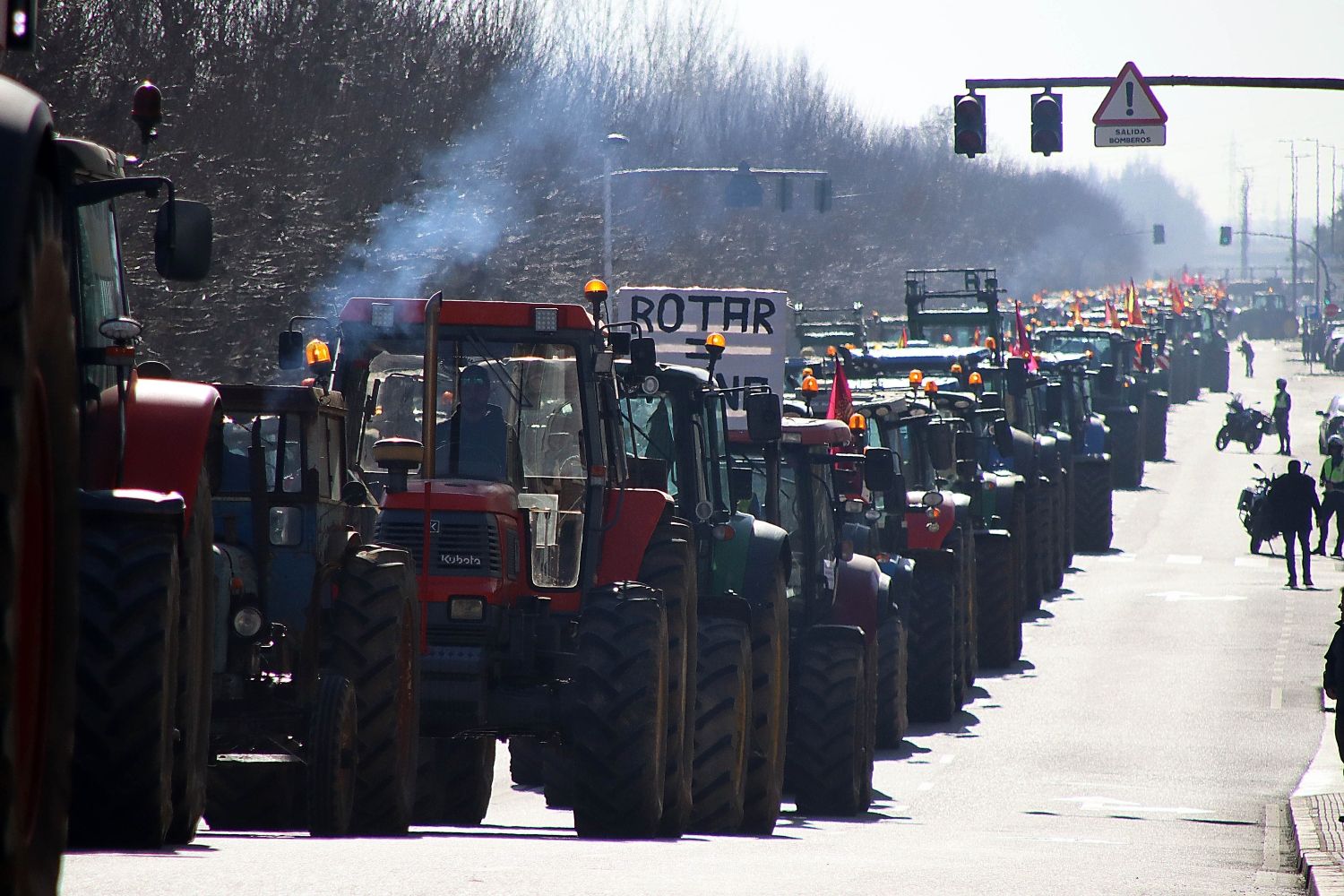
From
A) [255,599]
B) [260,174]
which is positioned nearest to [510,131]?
[260,174]

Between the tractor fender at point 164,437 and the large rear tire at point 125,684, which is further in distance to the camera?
the tractor fender at point 164,437

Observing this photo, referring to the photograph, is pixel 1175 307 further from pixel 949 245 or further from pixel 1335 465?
pixel 949 245

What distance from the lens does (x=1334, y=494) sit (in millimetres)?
35000

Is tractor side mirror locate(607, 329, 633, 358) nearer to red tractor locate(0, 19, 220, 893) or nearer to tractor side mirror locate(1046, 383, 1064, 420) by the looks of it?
red tractor locate(0, 19, 220, 893)

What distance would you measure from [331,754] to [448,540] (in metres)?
1.45

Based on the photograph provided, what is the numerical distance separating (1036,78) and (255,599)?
42.3 feet

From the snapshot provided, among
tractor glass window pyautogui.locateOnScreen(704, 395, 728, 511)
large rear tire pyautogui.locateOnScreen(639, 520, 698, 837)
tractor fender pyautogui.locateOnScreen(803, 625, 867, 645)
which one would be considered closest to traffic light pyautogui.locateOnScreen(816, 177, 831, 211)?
tractor fender pyautogui.locateOnScreen(803, 625, 867, 645)

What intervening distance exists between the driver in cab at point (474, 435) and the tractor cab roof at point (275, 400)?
54 centimetres

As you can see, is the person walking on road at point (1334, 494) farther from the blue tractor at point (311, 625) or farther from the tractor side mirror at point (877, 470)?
the blue tractor at point (311, 625)

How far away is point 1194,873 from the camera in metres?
10.8

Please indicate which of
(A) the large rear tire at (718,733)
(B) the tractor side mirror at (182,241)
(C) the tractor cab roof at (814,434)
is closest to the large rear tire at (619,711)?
(A) the large rear tire at (718,733)

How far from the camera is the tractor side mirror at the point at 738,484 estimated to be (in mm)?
13789

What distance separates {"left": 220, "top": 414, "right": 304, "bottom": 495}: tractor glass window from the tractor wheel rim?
6594mm

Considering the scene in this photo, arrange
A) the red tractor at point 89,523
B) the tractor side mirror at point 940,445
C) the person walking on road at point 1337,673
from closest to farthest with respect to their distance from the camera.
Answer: the red tractor at point 89,523
the person walking on road at point 1337,673
the tractor side mirror at point 940,445
